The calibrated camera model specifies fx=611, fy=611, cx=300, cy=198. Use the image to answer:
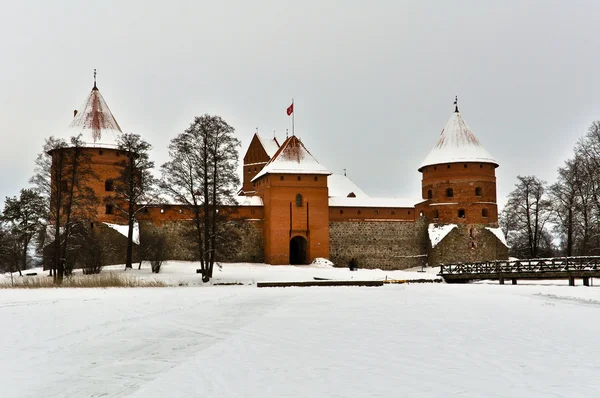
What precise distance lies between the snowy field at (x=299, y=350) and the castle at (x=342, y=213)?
20.8m

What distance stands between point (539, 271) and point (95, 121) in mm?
24423

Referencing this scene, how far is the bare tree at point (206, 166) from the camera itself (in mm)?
26688

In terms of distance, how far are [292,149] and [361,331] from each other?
28.4m

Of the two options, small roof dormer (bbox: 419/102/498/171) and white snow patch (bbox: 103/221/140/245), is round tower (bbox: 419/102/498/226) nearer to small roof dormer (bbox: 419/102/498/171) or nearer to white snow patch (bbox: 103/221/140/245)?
small roof dormer (bbox: 419/102/498/171)

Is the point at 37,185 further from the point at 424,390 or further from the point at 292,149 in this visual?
the point at 424,390

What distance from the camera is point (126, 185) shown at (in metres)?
30.3

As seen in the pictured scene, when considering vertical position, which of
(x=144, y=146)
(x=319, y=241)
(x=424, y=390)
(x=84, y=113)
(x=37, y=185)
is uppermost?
(x=84, y=113)

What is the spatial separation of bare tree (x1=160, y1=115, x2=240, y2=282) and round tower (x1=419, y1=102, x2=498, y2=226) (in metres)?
17.5

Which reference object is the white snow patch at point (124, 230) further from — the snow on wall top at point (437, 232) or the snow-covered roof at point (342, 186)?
the snow-covered roof at point (342, 186)

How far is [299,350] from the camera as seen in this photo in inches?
307

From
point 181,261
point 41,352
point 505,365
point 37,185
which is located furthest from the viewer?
point 181,261

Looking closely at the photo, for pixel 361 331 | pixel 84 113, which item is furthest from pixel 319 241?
pixel 361 331

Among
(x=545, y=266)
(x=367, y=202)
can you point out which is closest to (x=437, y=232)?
(x=367, y=202)

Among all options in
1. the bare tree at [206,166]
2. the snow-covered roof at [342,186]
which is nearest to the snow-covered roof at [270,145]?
the snow-covered roof at [342,186]
